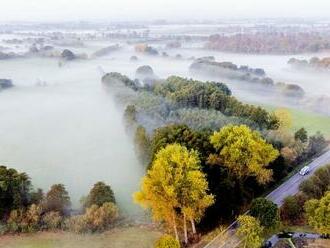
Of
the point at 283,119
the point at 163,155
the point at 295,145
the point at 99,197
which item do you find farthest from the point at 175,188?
the point at 283,119

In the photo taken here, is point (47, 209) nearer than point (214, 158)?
Yes

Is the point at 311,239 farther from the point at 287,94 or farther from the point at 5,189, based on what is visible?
the point at 287,94

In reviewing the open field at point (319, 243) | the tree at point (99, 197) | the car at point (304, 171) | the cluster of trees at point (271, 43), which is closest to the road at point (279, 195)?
the car at point (304, 171)

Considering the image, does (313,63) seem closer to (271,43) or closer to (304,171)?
(271,43)

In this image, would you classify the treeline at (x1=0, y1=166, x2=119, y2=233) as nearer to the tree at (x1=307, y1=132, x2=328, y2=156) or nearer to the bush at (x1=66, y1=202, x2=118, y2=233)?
the bush at (x1=66, y1=202, x2=118, y2=233)

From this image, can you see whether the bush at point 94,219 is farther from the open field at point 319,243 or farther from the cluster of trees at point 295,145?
the cluster of trees at point 295,145

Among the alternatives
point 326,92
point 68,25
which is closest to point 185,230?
point 326,92

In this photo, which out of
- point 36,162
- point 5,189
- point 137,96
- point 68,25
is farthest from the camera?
point 68,25
